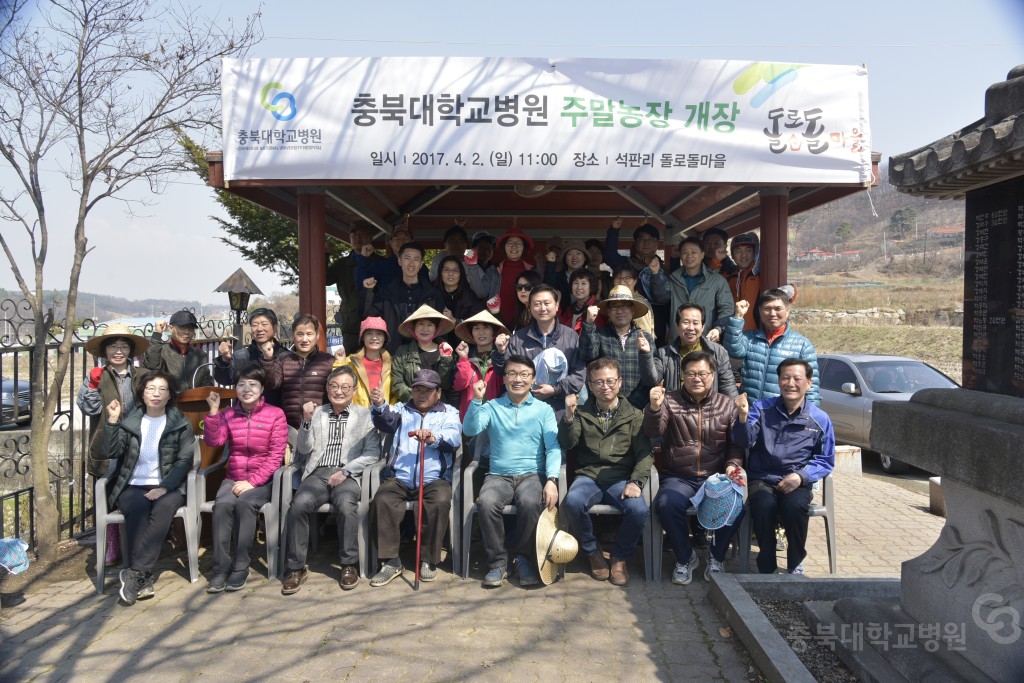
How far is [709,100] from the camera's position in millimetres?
5195

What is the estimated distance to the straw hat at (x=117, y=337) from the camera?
5.29 metres

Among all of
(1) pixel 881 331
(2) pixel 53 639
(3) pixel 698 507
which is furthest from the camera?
(1) pixel 881 331

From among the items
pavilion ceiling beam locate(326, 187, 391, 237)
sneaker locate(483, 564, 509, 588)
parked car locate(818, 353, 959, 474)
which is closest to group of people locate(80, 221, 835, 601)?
sneaker locate(483, 564, 509, 588)

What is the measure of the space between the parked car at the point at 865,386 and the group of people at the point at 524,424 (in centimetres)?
521

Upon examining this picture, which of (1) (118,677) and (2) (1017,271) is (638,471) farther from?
(1) (118,677)

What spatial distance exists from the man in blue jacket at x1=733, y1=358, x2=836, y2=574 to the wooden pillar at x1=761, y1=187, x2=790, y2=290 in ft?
4.69

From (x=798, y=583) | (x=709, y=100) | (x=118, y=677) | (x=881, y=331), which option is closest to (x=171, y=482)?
(x=118, y=677)

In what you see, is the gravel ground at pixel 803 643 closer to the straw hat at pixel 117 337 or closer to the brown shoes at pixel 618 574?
the brown shoes at pixel 618 574

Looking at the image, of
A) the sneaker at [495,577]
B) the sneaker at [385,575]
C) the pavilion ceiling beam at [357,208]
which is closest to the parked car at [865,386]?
the pavilion ceiling beam at [357,208]

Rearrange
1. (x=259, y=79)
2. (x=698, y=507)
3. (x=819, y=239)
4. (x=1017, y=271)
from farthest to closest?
(x=819, y=239) → (x=259, y=79) → (x=698, y=507) → (x=1017, y=271)

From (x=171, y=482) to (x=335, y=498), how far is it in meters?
1.09

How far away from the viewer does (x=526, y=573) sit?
471 cm

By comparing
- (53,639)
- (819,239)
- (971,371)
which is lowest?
(53,639)

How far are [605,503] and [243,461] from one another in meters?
2.48
